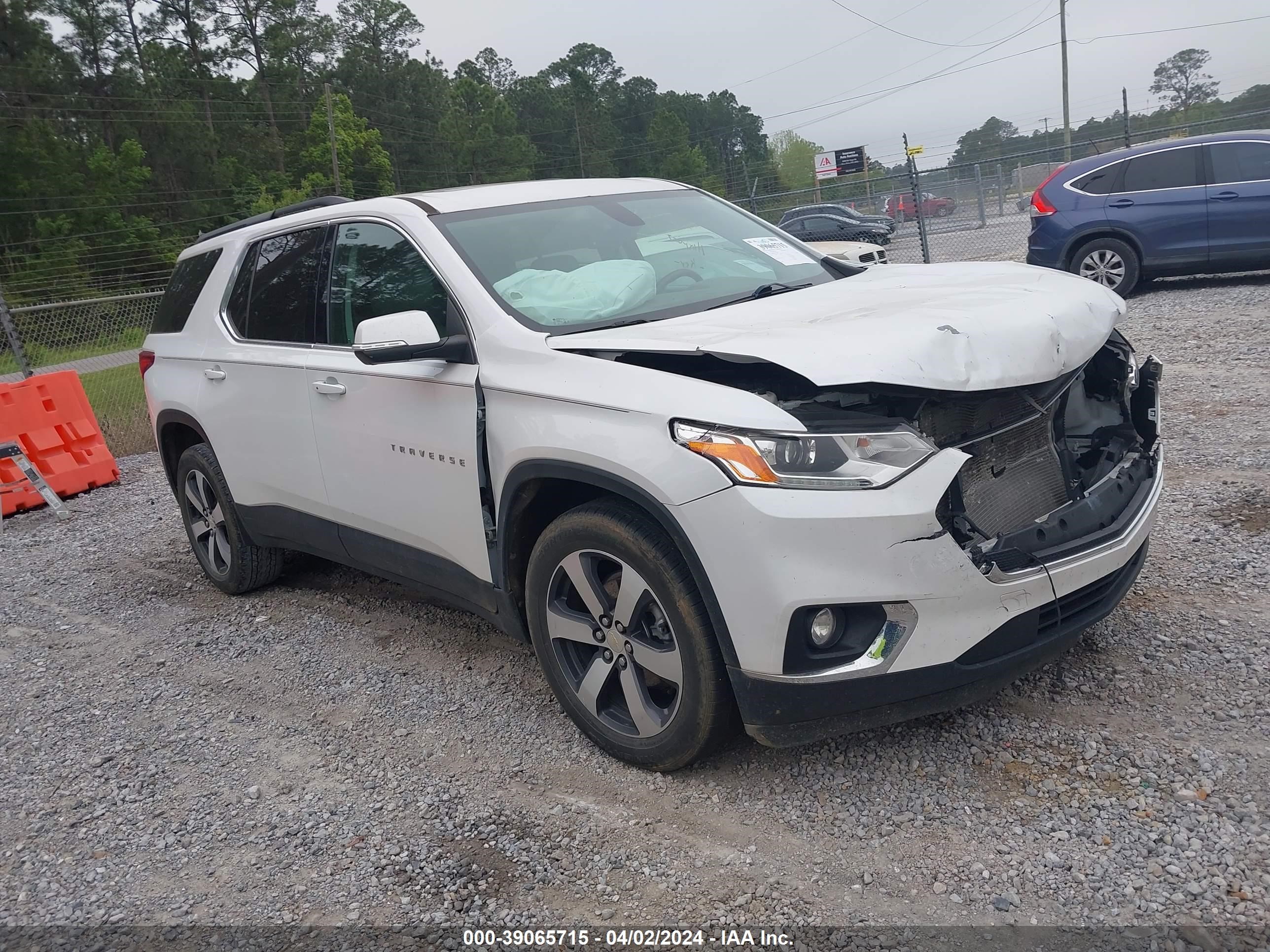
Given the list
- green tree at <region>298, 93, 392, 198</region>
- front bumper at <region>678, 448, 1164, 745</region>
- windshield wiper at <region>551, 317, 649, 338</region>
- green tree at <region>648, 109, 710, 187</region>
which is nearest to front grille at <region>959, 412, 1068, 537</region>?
front bumper at <region>678, 448, 1164, 745</region>

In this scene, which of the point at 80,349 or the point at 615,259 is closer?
the point at 615,259

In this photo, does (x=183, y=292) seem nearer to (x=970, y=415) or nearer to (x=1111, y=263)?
(x=970, y=415)

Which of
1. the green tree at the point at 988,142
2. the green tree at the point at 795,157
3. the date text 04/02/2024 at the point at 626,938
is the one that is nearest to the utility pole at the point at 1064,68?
the green tree at the point at 988,142

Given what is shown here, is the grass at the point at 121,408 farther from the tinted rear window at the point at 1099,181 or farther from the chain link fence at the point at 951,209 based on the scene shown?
the chain link fence at the point at 951,209

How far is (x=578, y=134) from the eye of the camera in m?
65.8

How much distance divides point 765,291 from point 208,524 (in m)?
3.43

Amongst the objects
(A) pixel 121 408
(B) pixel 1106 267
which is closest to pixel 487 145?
(A) pixel 121 408

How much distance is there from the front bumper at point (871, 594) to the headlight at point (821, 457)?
34 millimetres

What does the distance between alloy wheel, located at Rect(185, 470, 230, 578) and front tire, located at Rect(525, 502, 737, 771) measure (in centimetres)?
272

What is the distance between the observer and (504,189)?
430cm

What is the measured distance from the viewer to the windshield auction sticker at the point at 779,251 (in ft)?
14.2

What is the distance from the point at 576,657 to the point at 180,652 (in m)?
2.50

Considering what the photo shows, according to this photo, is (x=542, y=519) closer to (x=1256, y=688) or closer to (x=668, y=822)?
(x=668, y=822)

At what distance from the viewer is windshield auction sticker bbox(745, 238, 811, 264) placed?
14.2 feet
